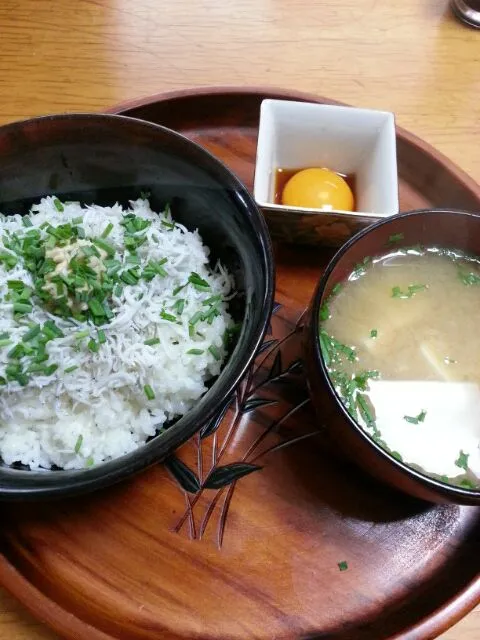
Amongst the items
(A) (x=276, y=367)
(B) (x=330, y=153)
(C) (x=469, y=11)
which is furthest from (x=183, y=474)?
(C) (x=469, y=11)

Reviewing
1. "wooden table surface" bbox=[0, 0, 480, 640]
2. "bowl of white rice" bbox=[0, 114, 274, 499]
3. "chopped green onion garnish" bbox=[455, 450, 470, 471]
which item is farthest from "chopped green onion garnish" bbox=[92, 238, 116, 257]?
"chopped green onion garnish" bbox=[455, 450, 470, 471]

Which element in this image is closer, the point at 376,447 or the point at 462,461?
the point at 376,447

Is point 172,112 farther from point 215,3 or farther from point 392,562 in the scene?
point 392,562

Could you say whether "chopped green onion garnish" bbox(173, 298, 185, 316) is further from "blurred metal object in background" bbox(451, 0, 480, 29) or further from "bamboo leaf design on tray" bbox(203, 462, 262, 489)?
"blurred metal object in background" bbox(451, 0, 480, 29)

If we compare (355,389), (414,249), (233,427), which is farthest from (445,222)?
(233,427)

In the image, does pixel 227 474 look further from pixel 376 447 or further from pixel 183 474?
pixel 376 447
